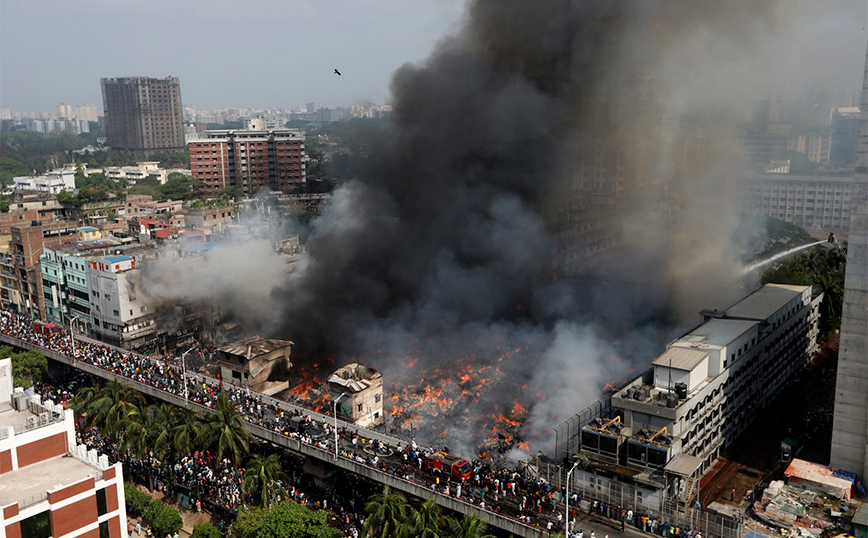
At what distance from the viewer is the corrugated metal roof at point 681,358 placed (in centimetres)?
2506

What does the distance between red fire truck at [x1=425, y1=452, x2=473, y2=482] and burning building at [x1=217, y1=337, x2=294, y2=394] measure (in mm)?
12343

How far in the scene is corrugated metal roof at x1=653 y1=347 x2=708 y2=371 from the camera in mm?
25062

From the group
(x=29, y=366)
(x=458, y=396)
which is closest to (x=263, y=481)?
(x=458, y=396)

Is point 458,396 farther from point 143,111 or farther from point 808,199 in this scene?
point 143,111

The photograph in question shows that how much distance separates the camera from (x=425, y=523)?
20.3 metres

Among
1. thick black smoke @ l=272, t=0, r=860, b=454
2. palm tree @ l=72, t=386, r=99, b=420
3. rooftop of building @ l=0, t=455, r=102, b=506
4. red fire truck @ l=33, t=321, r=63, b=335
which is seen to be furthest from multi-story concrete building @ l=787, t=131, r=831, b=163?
rooftop of building @ l=0, t=455, r=102, b=506

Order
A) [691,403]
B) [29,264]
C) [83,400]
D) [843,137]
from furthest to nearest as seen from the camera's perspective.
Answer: [843,137]
[29,264]
[83,400]
[691,403]

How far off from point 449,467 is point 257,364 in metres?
13.4

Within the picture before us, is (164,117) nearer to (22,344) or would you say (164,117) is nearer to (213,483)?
(22,344)

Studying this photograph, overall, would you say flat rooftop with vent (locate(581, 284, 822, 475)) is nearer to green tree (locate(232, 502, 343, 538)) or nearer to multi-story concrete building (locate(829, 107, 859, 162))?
green tree (locate(232, 502, 343, 538))

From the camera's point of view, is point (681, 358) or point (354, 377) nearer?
point (681, 358)

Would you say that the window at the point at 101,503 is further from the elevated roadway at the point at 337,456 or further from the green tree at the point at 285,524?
the elevated roadway at the point at 337,456

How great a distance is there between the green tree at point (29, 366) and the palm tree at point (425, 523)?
25.0 m

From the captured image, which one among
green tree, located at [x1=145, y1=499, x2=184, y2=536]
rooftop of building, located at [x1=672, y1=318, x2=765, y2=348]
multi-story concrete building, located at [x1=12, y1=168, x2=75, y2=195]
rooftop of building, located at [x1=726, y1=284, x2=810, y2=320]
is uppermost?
multi-story concrete building, located at [x1=12, y1=168, x2=75, y2=195]
